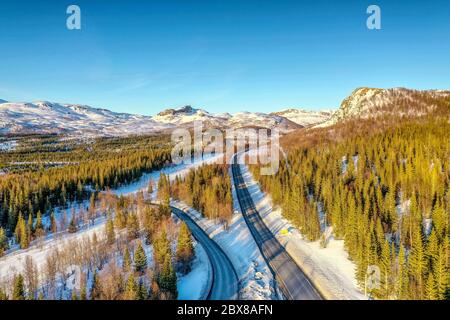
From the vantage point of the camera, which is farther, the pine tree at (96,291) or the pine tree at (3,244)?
the pine tree at (3,244)

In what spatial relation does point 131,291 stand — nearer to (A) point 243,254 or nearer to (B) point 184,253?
(B) point 184,253

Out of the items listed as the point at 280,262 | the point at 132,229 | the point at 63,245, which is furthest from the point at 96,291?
the point at 63,245

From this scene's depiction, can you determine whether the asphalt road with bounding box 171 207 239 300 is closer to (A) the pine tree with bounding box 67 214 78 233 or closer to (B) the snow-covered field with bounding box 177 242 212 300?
(B) the snow-covered field with bounding box 177 242 212 300

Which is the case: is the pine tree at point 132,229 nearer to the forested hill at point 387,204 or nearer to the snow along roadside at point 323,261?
the snow along roadside at point 323,261

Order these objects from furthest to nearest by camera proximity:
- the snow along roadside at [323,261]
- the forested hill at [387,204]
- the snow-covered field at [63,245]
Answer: the snow-covered field at [63,245] < the snow along roadside at [323,261] < the forested hill at [387,204]

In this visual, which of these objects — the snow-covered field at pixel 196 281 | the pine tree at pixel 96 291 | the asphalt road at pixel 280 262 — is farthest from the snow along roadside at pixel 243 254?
the pine tree at pixel 96 291
